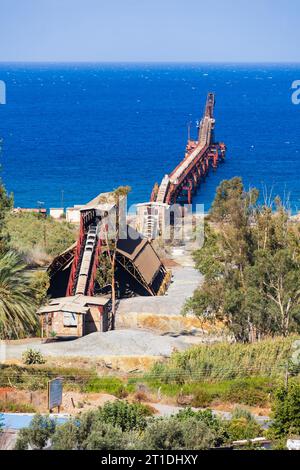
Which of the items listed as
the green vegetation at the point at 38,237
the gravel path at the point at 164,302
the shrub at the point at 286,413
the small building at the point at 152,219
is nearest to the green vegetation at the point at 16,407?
the shrub at the point at 286,413

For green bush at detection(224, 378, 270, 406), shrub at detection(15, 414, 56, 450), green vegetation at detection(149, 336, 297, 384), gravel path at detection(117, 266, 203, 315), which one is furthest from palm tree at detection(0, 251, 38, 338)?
gravel path at detection(117, 266, 203, 315)

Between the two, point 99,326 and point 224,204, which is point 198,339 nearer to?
point 99,326

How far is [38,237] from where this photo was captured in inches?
1884

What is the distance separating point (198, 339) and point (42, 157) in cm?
7508

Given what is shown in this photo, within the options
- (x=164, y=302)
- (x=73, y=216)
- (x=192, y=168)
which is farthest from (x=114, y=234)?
(x=192, y=168)

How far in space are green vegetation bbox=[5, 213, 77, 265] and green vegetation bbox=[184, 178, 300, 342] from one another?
10074mm

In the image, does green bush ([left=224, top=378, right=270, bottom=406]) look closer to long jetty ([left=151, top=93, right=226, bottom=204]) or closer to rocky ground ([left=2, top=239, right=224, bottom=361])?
rocky ground ([left=2, top=239, right=224, bottom=361])

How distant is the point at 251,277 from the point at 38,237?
57.0 feet

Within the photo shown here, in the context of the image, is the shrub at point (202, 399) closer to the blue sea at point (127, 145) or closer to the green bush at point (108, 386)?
the green bush at point (108, 386)

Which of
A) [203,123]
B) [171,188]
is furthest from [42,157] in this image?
[171,188]

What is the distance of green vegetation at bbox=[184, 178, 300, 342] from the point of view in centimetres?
3231

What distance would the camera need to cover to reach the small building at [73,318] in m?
33.9

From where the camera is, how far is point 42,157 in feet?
351
